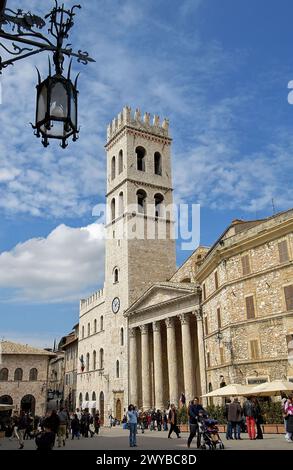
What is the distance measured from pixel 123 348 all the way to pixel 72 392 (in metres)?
20.2

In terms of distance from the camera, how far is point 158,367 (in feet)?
127

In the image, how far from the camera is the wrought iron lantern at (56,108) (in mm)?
5156

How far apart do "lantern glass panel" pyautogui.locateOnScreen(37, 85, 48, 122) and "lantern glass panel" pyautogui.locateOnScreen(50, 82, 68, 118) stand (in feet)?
0.26

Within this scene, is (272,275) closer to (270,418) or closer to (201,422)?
(270,418)

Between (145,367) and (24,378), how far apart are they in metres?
23.0

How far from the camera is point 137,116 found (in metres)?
52.0

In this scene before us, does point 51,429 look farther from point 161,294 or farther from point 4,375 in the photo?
point 4,375

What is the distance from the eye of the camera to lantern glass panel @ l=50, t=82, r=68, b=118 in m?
5.17

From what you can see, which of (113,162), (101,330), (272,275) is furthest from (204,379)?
(113,162)

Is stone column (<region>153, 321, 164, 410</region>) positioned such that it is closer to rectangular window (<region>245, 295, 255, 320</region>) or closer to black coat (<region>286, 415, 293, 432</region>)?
rectangular window (<region>245, 295, 255, 320</region>)

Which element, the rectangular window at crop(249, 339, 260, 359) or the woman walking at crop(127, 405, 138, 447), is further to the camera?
the rectangular window at crop(249, 339, 260, 359)

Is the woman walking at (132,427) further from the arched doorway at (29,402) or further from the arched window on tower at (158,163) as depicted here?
the arched doorway at (29,402)

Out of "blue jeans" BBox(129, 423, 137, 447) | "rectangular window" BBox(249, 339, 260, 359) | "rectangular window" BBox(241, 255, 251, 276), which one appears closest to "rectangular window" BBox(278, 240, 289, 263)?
"rectangular window" BBox(241, 255, 251, 276)

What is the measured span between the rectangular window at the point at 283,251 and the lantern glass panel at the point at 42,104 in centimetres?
2051
